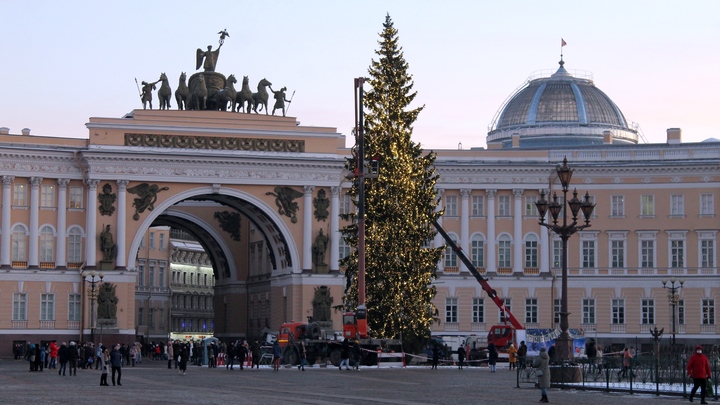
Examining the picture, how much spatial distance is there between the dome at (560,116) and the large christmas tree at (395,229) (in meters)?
38.7

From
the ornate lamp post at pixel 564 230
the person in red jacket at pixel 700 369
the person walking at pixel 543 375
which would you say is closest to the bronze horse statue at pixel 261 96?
the ornate lamp post at pixel 564 230

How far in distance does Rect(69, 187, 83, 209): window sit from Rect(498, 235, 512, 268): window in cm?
2798

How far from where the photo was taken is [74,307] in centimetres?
8788

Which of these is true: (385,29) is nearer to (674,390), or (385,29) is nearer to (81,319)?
(81,319)

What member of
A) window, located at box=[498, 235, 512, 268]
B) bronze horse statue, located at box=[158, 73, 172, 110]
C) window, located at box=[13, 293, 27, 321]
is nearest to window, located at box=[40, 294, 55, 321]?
window, located at box=[13, 293, 27, 321]

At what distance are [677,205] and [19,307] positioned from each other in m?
43.1

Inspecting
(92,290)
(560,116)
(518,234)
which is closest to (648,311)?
(518,234)

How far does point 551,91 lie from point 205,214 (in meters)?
30.1

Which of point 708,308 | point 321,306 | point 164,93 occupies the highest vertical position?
point 164,93

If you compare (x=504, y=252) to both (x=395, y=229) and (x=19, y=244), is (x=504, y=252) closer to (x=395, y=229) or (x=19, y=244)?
(x=395, y=229)

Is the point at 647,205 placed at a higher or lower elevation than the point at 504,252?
higher

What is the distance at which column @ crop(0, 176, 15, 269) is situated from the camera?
8656cm

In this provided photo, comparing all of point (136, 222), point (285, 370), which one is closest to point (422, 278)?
point (285, 370)

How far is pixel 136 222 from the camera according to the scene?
8894cm
